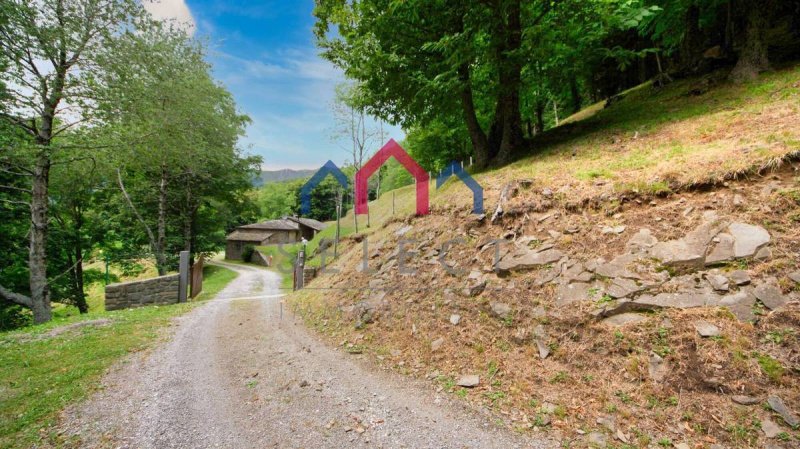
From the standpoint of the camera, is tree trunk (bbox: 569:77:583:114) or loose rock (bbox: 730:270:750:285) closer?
loose rock (bbox: 730:270:750:285)

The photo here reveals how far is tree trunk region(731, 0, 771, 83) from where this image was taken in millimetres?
8011

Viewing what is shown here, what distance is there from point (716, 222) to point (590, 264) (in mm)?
1552

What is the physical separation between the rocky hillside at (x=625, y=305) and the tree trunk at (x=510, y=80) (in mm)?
3449

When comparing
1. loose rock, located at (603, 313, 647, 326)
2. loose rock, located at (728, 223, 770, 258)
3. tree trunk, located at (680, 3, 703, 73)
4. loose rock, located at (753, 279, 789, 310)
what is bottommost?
loose rock, located at (603, 313, 647, 326)

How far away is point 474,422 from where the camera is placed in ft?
9.81

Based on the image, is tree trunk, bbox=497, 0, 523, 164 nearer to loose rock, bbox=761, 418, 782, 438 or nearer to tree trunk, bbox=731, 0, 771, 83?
tree trunk, bbox=731, 0, 771, 83

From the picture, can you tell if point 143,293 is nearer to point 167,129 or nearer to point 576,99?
point 167,129

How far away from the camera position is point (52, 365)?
14.4 feet

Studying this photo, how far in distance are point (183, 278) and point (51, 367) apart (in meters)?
6.32

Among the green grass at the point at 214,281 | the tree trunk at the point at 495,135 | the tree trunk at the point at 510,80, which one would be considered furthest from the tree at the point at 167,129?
the tree trunk at the point at 495,135

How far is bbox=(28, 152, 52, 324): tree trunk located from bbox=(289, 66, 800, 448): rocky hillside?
7.99 m

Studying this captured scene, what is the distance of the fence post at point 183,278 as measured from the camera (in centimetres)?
1014

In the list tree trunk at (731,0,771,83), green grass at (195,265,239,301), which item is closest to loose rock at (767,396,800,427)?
tree trunk at (731,0,771,83)

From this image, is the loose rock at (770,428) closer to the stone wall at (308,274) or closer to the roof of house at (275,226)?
the stone wall at (308,274)
